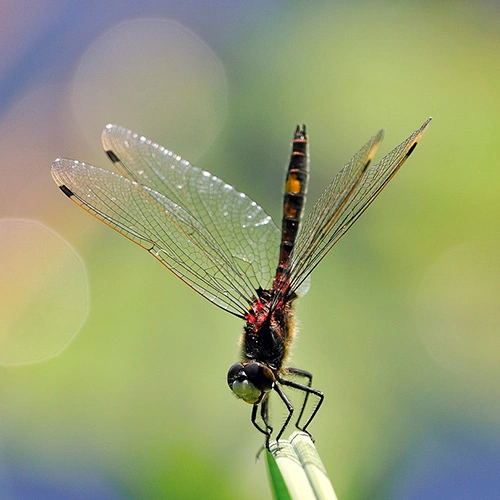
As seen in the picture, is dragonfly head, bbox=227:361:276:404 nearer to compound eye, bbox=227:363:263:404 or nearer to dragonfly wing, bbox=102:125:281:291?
compound eye, bbox=227:363:263:404

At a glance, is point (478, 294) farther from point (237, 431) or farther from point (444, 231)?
point (237, 431)

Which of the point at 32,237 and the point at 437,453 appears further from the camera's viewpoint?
the point at 32,237

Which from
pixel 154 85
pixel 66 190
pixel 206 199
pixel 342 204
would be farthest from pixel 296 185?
pixel 154 85

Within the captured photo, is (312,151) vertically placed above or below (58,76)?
above

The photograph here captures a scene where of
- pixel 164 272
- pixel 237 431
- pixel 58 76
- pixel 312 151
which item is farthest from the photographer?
pixel 58 76

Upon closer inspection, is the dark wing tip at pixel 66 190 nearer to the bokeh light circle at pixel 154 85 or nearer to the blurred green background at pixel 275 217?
the blurred green background at pixel 275 217

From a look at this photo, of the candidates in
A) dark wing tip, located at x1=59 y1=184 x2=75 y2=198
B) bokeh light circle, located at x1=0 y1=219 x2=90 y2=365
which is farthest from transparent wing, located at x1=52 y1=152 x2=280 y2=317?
bokeh light circle, located at x1=0 y1=219 x2=90 y2=365

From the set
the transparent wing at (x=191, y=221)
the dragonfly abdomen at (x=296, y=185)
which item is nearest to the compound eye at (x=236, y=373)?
the transparent wing at (x=191, y=221)

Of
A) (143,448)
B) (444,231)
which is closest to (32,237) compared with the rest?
(143,448)
